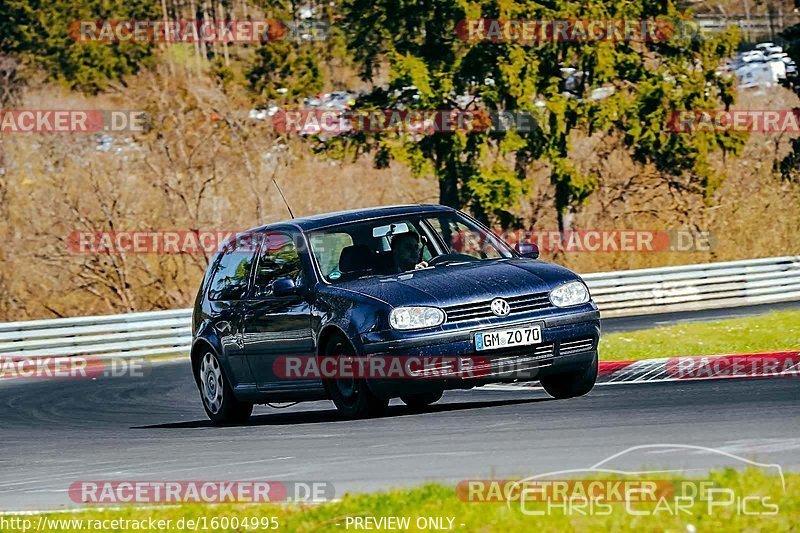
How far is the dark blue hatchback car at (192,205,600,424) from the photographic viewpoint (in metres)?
10.3

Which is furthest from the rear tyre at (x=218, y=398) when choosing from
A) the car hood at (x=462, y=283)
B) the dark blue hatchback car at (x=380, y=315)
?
the car hood at (x=462, y=283)

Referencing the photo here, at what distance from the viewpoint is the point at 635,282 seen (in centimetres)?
2720

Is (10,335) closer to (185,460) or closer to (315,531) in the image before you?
(185,460)

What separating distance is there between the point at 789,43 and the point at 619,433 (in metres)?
27.6

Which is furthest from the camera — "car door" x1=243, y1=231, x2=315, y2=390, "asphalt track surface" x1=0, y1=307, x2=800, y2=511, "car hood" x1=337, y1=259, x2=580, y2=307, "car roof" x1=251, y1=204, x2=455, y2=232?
"car roof" x1=251, y1=204, x2=455, y2=232

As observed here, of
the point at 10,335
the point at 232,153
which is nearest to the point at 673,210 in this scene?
the point at 232,153

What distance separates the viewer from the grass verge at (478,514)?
5.60 metres

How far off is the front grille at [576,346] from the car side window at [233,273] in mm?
3181

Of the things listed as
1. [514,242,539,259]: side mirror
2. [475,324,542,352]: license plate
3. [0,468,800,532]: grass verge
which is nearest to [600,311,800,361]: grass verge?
[514,242,539,259]: side mirror

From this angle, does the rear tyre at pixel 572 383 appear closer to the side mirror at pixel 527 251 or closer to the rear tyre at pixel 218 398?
the side mirror at pixel 527 251

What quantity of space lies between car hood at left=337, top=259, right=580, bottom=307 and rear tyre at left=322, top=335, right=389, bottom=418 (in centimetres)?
47

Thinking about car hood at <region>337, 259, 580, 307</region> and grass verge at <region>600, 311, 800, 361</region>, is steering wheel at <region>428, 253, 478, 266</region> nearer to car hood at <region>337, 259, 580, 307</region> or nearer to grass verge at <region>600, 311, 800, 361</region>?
car hood at <region>337, 259, 580, 307</region>

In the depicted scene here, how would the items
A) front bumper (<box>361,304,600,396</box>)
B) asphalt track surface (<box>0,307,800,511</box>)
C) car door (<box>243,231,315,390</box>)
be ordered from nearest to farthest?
1. asphalt track surface (<box>0,307,800,511</box>)
2. front bumper (<box>361,304,600,396</box>)
3. car door (<box>243,231,315,390</box>)

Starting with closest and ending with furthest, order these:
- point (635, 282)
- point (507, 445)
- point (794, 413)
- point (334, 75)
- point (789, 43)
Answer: point (507, 445)
point (794, 413)
point (635, 282)
point (789, 43)
point (334, 75)
